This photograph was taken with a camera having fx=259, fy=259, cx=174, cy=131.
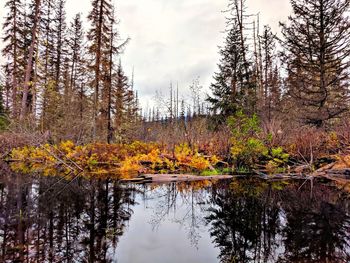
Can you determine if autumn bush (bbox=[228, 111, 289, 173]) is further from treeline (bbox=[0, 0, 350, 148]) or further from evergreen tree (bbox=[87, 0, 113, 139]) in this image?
evergreen tree (bbox=[87, 0, 113, 139])

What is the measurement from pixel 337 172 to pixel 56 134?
1576cm

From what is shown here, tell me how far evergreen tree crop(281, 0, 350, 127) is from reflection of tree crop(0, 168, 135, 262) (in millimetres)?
13049

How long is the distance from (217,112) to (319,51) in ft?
27.7

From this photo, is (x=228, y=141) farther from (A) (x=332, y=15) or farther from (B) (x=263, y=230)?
(A) (x=332, y=15)

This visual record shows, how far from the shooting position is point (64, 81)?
91.6 ft

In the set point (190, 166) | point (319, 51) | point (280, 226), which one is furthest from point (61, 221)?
point (319, 51)

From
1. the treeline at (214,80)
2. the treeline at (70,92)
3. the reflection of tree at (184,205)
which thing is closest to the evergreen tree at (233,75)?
the treeline at (214,80)

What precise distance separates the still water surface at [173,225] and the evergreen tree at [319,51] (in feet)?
32.2

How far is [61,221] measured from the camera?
13.8 feet

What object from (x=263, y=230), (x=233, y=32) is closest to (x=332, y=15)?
(x=233, y=32)

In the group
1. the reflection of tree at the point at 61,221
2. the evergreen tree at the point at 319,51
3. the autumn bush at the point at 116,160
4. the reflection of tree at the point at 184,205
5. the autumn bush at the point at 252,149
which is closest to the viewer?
the reflection of tree at the point at 61,221

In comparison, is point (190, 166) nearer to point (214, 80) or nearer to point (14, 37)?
point (214, 80)

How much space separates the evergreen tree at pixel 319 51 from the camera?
14.9 meters

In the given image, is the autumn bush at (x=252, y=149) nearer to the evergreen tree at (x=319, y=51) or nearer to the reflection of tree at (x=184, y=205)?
the reflection of tree at (x=184, y=205)
